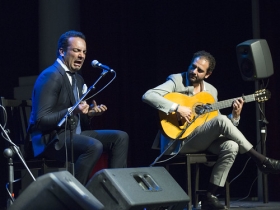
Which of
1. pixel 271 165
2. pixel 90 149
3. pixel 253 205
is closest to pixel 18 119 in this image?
pixel 90 149

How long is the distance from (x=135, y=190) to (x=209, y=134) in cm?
124

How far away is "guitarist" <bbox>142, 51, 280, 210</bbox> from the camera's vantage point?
14.2 ft

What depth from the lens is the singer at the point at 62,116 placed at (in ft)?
12.3

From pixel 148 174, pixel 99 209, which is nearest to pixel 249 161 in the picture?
pixel 148 174

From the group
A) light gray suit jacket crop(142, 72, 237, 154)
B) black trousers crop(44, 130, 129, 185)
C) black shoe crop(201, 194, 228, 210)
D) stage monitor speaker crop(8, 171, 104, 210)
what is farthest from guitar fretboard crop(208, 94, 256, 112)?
stage monitor speaker crop(8, 171, 104, 210)

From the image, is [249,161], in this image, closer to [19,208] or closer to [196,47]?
[196,47]

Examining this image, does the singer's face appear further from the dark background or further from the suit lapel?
the dark background

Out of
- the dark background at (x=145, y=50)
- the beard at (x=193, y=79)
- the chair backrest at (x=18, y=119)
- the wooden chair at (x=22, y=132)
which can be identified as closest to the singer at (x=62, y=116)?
the wooden chair at (x=22, y=132)

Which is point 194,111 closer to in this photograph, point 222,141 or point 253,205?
point 222,141

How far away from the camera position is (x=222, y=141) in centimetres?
443

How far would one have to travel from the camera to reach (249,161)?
5559 mm

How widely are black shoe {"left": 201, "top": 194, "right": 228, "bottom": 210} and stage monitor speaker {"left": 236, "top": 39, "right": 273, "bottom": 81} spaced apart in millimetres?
1101

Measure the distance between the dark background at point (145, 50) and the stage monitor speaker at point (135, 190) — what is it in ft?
6.71

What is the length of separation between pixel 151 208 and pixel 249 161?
242 centimetres
